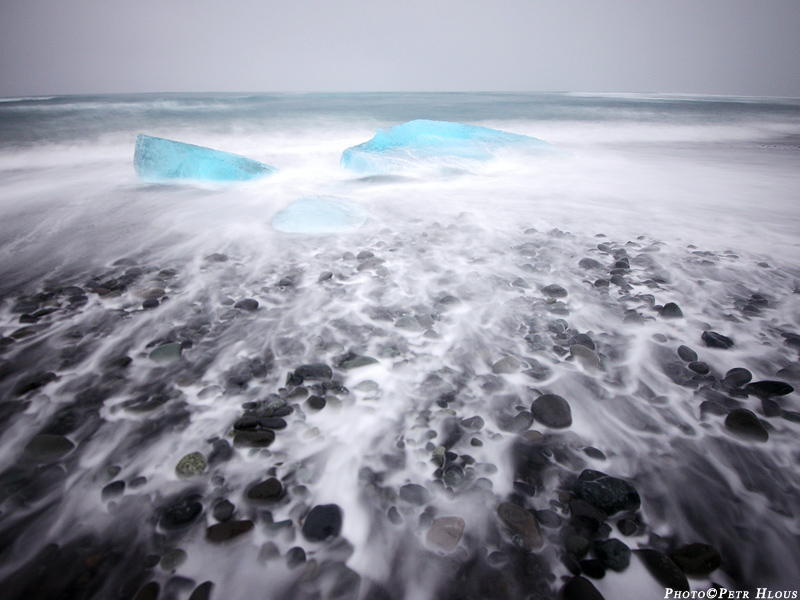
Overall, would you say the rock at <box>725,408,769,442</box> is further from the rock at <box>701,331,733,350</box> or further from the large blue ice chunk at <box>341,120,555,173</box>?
the large blue ice chunk at <box>341,120,555,173</box>

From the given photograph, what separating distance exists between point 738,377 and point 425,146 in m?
5.04

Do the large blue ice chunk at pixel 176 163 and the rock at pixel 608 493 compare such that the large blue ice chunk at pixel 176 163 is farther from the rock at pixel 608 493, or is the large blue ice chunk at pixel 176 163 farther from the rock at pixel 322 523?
the rock at pixel 608 493

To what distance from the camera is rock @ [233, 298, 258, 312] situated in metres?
2.04

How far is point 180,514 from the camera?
1028 millimetres

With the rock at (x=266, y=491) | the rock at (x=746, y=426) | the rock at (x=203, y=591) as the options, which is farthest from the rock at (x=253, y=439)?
the rock at (x=746, y=426)

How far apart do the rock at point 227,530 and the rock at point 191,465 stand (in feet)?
0.70

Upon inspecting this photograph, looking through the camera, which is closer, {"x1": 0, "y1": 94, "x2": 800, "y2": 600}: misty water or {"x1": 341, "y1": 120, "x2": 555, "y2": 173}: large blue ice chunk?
{"x1": 0, "y1": 94, "x2": 800, "y2": 600}: misty water

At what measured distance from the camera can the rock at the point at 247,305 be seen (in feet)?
6.68

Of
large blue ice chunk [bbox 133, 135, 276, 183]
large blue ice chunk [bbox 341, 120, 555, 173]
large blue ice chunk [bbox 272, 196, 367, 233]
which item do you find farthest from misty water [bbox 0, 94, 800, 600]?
large blue ice chunk [bbox 341, 120, 555, 173]

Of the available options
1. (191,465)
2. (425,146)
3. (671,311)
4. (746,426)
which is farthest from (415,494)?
(425,146)

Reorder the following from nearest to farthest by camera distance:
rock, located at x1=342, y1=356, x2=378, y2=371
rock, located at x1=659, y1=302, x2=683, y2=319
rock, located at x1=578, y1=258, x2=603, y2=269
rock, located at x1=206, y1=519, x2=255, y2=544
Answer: rock, located at x1=206, y1=519, x2=255, y2=544 → rock, located at x1=342, y1=356, x2=378, y2=371 → rock, located at x1=659, y1=302, x2=683, y2=319 → rock, located at x1=578, y1=258, x2=603, y2=269

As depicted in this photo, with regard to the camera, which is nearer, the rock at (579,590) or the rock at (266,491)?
the rock at (579,590)

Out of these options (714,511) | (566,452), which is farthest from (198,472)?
(714,511)

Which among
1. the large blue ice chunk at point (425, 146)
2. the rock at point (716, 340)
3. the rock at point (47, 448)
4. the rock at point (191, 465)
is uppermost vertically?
the large blue ice chunk at point (425, 146)
